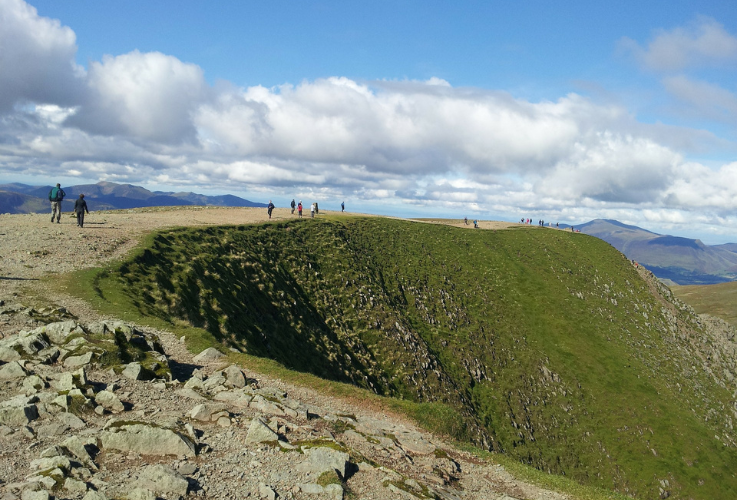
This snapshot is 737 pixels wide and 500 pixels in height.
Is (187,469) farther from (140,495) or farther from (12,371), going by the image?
(12,371)

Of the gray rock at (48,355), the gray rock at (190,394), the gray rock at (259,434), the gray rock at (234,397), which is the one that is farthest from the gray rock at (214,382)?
the gray rock at (48,355)

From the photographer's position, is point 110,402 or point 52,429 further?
point 110,402

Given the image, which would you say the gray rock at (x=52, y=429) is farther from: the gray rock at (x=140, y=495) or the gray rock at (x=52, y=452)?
the gray rock at (x=140, y=495)

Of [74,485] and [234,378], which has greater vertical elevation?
[74,485]

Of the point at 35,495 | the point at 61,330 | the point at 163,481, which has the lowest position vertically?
the point at 163,481

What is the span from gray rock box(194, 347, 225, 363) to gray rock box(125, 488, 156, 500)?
13803 mm

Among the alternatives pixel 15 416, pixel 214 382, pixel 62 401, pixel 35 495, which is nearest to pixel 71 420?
pixel 62 401

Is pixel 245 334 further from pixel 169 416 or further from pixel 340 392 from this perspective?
pixel 169 416

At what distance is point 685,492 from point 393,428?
5858 centimetres

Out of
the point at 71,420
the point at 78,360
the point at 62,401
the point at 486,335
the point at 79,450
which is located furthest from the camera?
the point at 486,335

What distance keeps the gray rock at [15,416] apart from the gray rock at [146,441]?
2.70 meters

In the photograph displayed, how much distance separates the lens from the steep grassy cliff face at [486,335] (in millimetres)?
45031

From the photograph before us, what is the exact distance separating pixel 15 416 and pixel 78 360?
5128 mm

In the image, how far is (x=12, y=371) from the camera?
16672mm
